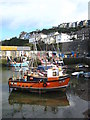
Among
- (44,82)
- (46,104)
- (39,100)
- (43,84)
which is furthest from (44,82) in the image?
(46,104)

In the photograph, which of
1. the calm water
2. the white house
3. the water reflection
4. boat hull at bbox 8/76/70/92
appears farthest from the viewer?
the white house

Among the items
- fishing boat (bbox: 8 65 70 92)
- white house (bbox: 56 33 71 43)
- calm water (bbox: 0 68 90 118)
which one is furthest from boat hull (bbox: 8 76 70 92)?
white house (bbox: 56 33 71 43)

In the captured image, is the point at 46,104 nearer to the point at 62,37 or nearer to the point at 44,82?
the point at 44,82

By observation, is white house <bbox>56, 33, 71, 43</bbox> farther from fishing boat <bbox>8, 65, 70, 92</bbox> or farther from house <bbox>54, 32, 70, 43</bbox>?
fishing boat <bbox>8, 65, 70, 92</bbox>

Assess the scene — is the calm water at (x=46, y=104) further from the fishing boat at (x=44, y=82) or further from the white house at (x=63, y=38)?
the white house at (x=63, y=38)

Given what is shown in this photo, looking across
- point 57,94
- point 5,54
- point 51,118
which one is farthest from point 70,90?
point 5,54

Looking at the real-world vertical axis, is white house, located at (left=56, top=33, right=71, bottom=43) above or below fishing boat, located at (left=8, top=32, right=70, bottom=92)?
above

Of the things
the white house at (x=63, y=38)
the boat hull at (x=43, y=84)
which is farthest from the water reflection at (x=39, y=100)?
the white house at (x=63, y=38)

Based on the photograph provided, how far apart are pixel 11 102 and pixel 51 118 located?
5503mm

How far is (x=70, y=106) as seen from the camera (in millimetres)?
16219

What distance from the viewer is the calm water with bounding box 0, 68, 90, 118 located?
1434 cm

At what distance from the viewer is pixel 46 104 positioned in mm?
16891

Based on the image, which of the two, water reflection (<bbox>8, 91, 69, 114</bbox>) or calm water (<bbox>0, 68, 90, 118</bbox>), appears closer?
calm water (<bbox>0, 68, 90, 118</bbox>)

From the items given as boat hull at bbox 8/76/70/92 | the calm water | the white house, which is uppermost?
the white house
